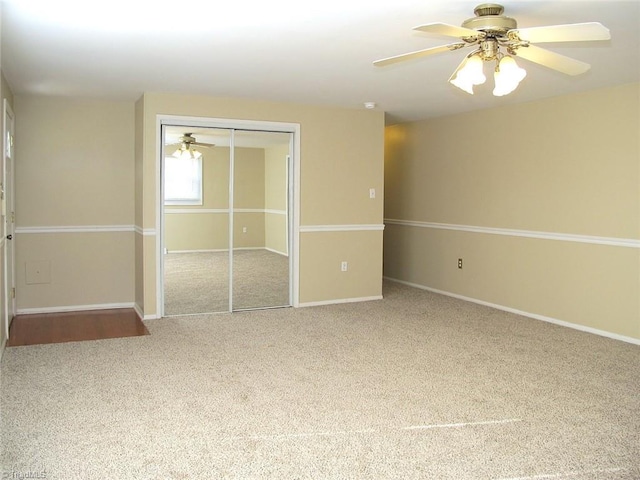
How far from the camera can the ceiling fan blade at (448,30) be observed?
239 centimetres

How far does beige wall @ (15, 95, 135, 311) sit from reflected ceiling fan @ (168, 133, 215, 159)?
65 cm

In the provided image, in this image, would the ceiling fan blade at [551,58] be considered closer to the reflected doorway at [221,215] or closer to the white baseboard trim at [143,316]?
the reflected doorway at [221,215]

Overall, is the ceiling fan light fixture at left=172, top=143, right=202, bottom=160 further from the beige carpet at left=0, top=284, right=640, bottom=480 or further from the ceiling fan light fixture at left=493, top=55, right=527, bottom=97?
the ceiling fan light fixture at left=493, top=55, right=527, bottom=97

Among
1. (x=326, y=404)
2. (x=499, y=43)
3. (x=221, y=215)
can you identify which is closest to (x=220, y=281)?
(x=221, y=215)

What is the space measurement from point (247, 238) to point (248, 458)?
3343 mm

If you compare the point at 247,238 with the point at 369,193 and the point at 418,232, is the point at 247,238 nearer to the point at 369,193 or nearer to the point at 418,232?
the point at 369,193

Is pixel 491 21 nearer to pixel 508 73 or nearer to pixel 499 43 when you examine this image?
pixel 499 43

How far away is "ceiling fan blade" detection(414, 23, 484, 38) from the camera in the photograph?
2393mm

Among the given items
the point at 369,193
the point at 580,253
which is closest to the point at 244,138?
the point at 369,193

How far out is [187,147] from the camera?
18.1ft

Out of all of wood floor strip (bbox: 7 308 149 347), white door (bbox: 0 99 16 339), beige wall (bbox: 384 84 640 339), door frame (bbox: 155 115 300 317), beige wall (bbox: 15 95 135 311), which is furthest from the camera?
beige wall (bbox: 15 95 135 311)

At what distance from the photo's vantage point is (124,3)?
9.00 ft

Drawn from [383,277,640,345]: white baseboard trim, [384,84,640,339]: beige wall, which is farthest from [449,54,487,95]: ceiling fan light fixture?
[383,277,640,345]: white baseboard trim

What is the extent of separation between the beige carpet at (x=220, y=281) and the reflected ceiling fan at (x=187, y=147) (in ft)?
3.23
